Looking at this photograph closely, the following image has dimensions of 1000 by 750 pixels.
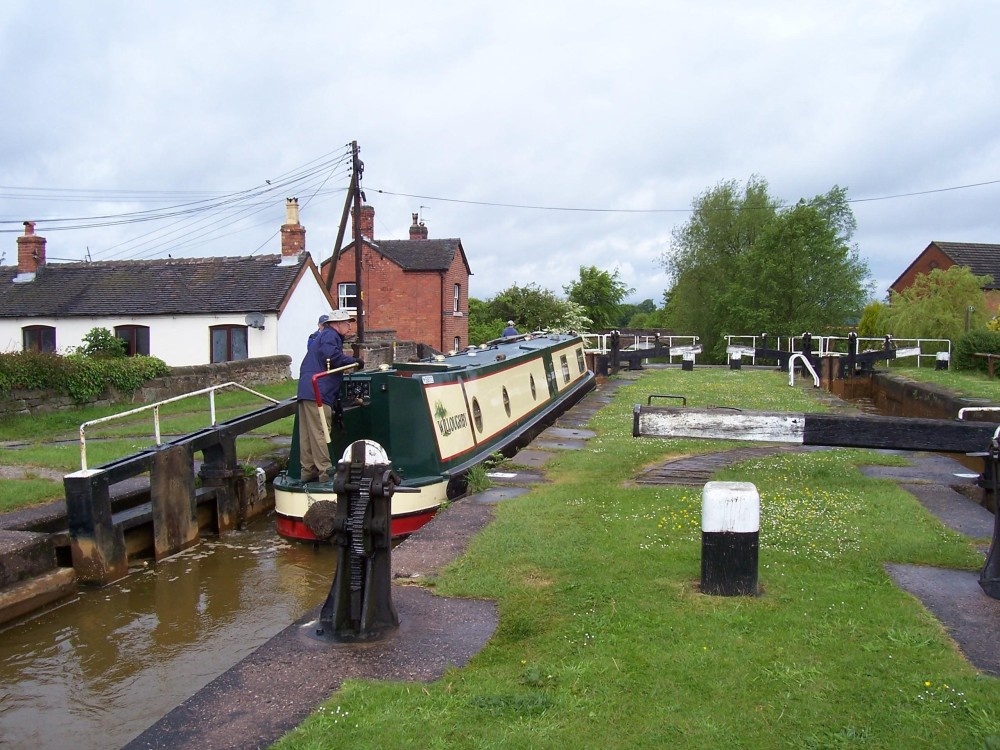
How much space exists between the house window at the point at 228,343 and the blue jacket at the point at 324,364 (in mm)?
14670

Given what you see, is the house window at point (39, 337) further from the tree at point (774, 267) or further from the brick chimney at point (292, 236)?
the tree at point (774, 267)

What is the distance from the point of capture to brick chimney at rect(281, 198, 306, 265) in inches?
913

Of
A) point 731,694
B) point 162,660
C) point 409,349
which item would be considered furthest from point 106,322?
point 731,694

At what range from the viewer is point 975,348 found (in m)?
20.5

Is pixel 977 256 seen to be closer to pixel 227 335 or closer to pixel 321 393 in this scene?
pixel 227 335

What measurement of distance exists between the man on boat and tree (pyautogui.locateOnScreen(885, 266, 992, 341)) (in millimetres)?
25686

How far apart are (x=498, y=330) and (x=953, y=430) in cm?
2990

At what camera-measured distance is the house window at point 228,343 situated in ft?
71.2

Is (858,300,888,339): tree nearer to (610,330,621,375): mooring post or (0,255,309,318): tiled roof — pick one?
(610,330,621,375): mooring post

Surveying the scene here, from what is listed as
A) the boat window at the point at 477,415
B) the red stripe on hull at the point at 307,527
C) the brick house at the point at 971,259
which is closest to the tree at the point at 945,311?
the brick house at the point at 971,259

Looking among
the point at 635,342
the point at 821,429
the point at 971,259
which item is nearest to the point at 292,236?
the point at 635,342

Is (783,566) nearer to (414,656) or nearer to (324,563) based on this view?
(414,656)

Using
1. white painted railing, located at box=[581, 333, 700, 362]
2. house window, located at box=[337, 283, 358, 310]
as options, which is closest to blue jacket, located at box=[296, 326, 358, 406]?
white painted railing, located at box=[581, 333, 700, 362]

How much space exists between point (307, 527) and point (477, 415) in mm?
2550
